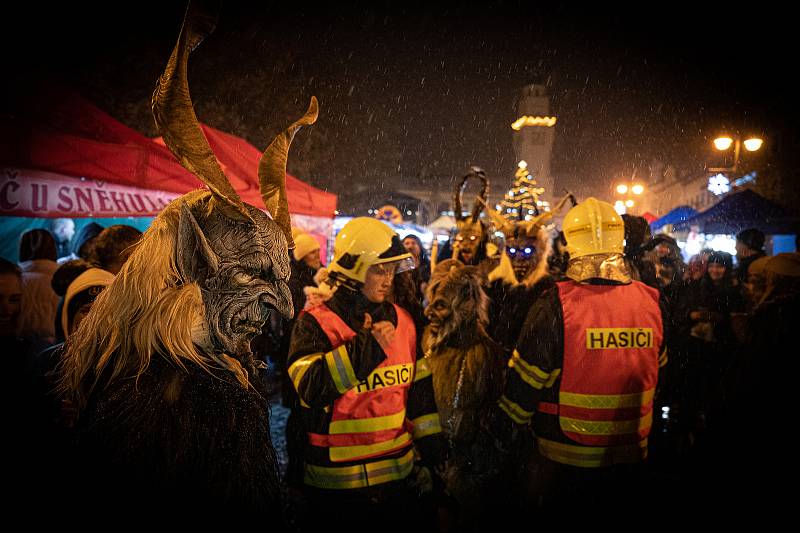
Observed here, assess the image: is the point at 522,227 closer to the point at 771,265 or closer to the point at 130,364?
the point at 771,265

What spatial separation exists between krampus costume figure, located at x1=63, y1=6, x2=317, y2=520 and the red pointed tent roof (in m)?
4.23

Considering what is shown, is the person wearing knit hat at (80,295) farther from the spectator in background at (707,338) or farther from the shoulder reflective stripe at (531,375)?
the spectator in background at (707,338)

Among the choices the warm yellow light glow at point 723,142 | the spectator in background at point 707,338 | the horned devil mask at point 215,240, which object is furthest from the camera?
the warm yellow light glow at point 723,142

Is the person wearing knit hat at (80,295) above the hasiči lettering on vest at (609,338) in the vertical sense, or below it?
above

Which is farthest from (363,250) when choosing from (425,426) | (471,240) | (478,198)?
(478,198)

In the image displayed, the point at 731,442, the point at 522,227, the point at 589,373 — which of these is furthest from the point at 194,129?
the point at 522,227

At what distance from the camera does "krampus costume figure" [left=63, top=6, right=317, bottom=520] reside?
3.85 ft

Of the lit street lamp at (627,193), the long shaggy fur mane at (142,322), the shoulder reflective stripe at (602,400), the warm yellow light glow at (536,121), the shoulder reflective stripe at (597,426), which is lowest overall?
the shoulder reflective stripe at (597,426)

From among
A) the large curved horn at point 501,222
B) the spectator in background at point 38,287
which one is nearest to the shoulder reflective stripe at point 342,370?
the spectator in background at point 38,287

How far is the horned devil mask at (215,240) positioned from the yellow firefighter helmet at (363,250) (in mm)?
1519

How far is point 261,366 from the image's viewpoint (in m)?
1.58

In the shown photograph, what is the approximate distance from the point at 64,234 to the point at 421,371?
6.58 meters

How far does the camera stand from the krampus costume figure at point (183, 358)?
1.17 metres

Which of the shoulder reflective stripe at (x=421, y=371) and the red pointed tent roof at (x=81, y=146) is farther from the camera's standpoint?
the red pointed tent roof at (x=81, y=146)
